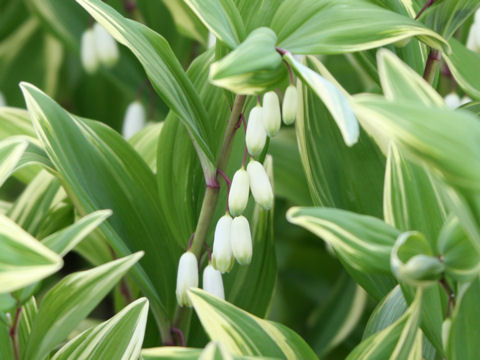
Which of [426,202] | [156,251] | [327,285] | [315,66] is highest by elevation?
[315,66]

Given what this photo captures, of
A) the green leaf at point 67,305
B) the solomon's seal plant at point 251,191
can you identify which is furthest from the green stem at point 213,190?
→ the green leaf at point 67,305

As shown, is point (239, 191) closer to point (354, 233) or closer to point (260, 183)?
point (260, 183)

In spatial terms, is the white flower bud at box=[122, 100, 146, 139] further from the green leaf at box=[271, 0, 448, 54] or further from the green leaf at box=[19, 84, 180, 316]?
the green leaf at box=[271, 0, 448, 54]

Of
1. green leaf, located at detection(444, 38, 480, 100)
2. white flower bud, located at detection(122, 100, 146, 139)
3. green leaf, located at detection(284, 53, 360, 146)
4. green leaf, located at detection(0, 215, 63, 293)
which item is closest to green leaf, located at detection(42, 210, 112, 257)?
green leaf, located at detection(0, 215, 63, 293)

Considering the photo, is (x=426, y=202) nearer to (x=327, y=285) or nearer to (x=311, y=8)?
(x=311, y=8)

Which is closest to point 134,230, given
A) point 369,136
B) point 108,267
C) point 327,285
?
point 108,267

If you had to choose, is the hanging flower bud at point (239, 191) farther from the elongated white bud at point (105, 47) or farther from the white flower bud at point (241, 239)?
the elongated white bud at point (105, 47)

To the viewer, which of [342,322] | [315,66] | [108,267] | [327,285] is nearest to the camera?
[108,267]
